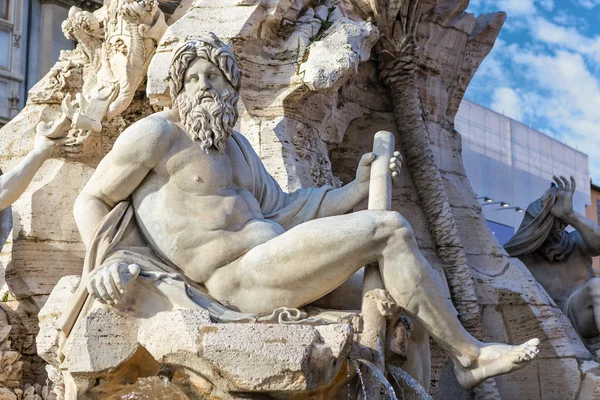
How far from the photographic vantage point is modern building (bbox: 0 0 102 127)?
20.8 meters

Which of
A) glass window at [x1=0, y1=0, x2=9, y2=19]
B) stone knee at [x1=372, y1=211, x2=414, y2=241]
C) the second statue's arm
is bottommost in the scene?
stone knee at [x1=372, y1=211, x2=414, y2=241]

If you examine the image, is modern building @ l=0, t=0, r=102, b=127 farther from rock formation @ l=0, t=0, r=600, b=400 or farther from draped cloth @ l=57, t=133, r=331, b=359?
draped cloth @ l=57, t=133, r=331, b=359

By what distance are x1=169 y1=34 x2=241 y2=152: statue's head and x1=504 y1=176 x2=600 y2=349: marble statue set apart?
4529 millimetres

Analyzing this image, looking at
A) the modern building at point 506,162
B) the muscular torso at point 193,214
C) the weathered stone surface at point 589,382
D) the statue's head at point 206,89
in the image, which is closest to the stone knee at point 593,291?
the weathered stone surface at point 589,382

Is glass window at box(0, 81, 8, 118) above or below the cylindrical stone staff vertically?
above

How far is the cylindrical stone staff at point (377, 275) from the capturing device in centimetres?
496

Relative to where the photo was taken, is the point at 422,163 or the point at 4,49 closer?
the point at 422,163

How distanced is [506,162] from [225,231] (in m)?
13.6

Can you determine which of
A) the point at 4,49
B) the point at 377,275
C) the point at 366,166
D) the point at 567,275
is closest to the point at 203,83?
the point at 366,166

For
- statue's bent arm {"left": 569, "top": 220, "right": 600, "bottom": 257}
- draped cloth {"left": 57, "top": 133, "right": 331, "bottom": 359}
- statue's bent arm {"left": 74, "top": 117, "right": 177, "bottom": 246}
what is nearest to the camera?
draped cloth {"left": 57, "top": 133, "right": 331, "bottom": 359}

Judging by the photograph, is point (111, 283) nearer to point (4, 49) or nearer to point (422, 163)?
point (422, 163)

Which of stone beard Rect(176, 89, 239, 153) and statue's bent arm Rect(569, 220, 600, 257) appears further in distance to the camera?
statue's bent arm Rect(569, 220, 600, 257)

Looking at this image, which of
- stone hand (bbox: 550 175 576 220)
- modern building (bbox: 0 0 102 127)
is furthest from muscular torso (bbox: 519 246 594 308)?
modern building (bbox: 0 0 102 127)

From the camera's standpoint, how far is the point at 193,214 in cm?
511
